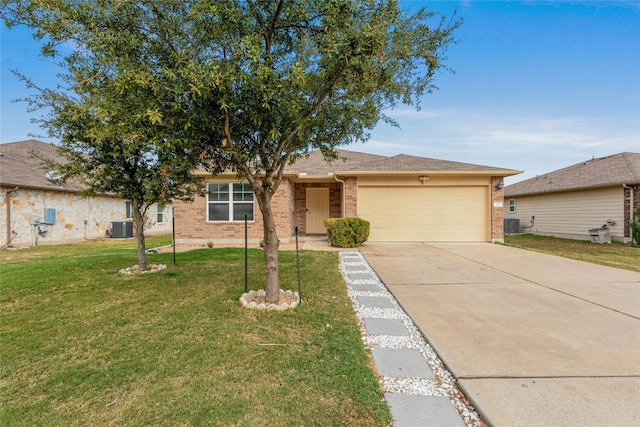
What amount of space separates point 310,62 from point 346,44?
1016 millimetres

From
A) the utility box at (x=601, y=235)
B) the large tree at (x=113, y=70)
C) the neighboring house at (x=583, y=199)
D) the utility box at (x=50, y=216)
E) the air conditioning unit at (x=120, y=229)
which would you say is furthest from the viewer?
the air conditioning unit at (x=120, y=229)

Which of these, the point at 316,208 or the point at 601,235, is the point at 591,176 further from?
the point at 316,208

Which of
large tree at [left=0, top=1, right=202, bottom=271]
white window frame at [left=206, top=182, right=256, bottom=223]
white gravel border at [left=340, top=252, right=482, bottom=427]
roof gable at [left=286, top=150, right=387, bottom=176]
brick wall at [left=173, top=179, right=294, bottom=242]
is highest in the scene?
roof gable at [left=286, top=150, right=387, bottom=176]

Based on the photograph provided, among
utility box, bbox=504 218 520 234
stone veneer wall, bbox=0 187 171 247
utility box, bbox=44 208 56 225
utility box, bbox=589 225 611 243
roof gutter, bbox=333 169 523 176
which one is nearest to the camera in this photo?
roof gutter, bbox=333 169 523 176

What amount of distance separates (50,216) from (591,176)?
24575 millimetres

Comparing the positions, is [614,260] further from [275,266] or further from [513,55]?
[275,266]

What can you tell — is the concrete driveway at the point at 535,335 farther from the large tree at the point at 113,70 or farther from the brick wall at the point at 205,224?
the brick wall at the point at 205,224

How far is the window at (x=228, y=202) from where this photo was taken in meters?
11.0

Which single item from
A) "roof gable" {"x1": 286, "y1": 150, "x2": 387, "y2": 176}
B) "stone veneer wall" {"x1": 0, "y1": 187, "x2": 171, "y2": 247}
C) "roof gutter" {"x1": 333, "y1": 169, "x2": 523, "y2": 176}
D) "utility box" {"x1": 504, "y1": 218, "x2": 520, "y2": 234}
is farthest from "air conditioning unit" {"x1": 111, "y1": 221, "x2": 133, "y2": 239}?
"utility box" {"x1": 504, "y1": 218, "x2": 520, "y2": 234}

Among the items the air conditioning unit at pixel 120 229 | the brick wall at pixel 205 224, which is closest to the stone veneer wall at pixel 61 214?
the air conditioning unit at pixel 120 229

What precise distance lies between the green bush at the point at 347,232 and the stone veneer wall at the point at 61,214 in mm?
8715

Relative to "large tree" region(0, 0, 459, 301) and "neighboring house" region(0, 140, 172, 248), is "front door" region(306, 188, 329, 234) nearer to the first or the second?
"neighboring house" region(0, 140, 172, 248)

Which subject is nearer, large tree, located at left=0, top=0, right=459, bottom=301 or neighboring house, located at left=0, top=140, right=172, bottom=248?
large tree, located at left=0, top=0, right=459, bottom=301

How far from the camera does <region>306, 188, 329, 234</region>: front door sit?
1402 centimetres
